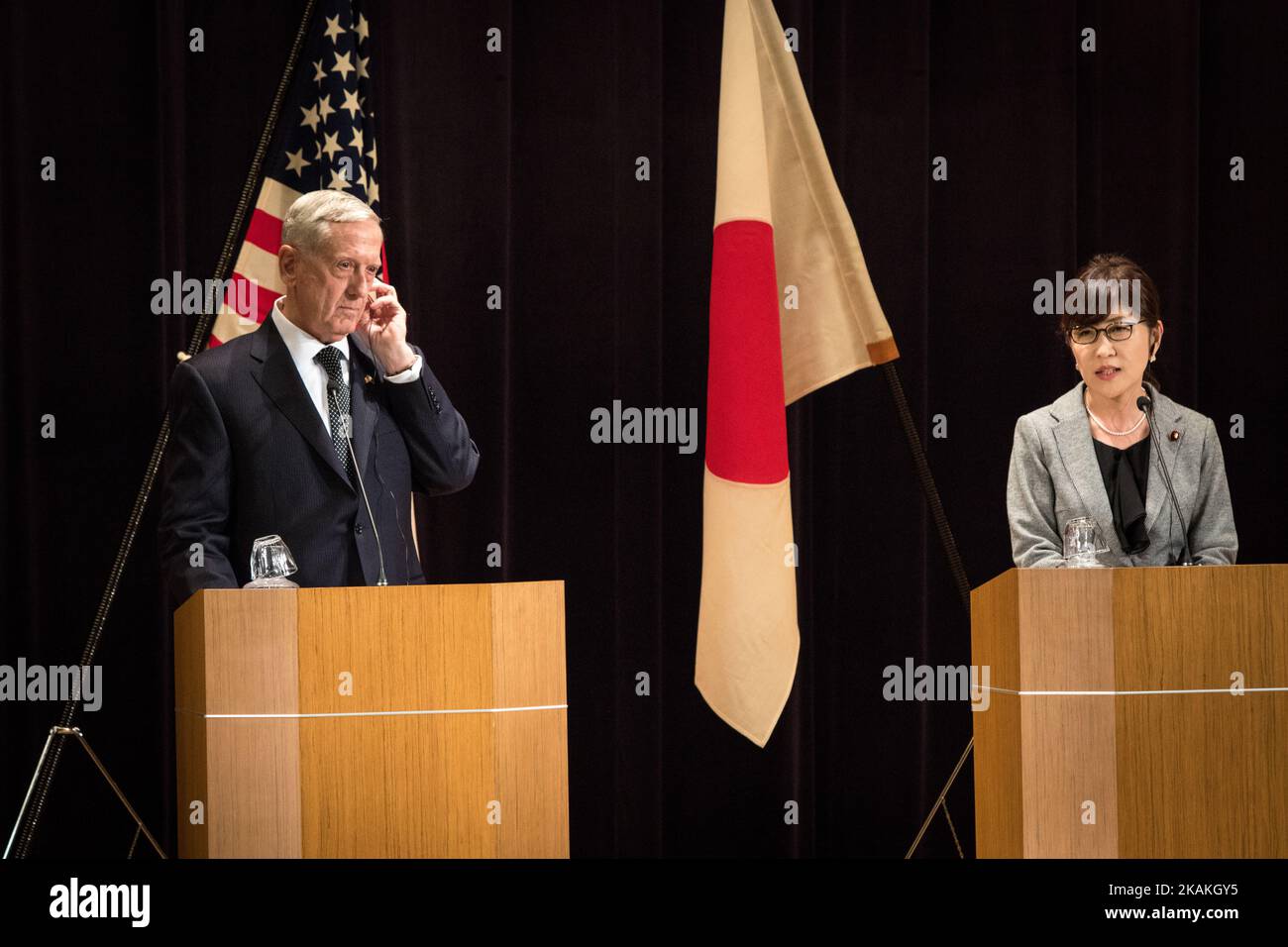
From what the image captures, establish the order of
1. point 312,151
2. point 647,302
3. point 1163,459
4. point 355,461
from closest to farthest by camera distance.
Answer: point 355,461, point 1163,459, point 312,151, point 647,302

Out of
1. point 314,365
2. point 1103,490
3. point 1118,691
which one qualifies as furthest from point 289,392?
point 1103,490

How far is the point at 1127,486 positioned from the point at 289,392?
1864 millimetres

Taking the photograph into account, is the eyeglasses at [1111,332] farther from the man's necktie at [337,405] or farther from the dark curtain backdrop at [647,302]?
the man's necktie at [337,405]

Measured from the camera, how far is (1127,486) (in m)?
3.56

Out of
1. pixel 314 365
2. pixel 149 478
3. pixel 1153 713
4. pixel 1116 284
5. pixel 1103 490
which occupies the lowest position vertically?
pixel 1153 713

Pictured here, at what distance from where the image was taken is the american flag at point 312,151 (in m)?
4.25

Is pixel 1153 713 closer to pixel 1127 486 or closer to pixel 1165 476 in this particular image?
pixel 1165 476

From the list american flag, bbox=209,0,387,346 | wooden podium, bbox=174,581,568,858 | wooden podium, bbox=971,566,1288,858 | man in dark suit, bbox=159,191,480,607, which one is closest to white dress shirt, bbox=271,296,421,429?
man in dark suit, bbox=159,191,480,607

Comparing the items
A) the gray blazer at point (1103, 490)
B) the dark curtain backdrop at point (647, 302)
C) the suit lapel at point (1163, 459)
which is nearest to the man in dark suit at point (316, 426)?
the gray blazer at point (1103, 490)

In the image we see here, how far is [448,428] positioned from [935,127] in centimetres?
231

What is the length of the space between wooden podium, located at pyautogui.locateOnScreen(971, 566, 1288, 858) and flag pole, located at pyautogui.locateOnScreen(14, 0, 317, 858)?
7.64 feet

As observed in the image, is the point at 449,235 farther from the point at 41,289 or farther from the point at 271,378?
the point at 271,378

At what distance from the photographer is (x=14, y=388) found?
4.54 m
